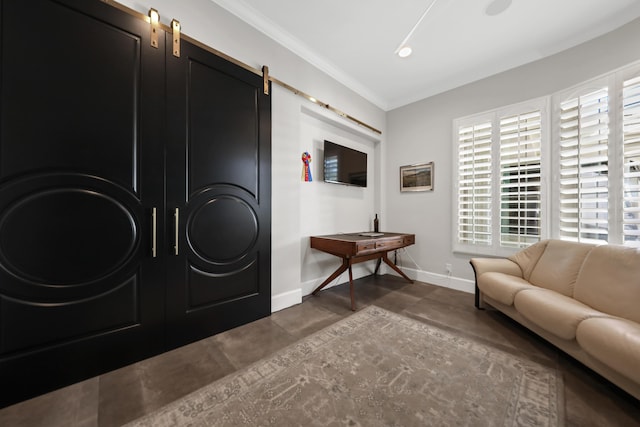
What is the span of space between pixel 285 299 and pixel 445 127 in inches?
128

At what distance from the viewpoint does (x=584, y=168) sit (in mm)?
2316

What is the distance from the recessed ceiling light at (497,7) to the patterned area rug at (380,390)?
293 centimetres

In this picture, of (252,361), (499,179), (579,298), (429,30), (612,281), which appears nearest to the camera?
(252,361)

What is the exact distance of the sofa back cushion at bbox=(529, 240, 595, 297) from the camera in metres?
2.09

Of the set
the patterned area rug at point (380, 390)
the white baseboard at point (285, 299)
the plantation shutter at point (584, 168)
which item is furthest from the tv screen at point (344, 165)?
the plantation shutter at point (584, 168)

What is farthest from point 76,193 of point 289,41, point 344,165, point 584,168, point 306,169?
point 584,168

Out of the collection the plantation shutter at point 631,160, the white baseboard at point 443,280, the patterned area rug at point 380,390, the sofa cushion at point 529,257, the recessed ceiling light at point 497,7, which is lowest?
the patterned area rug at point 380,390

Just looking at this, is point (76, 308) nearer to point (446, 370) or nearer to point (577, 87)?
point (446, 370)

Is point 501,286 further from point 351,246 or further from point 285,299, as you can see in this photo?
point 285,299

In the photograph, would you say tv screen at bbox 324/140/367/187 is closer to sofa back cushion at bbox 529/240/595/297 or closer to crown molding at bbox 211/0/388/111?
crown molding at bbox 211/0/388/111

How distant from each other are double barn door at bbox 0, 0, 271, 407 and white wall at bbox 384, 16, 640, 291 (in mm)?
2721

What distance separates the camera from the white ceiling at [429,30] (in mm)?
2129

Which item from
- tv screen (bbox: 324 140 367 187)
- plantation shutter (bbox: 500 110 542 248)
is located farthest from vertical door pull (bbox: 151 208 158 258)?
plantation shutter (bbox: 500 110 542 248)

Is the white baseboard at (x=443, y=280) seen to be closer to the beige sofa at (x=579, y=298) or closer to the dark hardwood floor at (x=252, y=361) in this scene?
the dark hardwood floor at (x=252, y=361)
